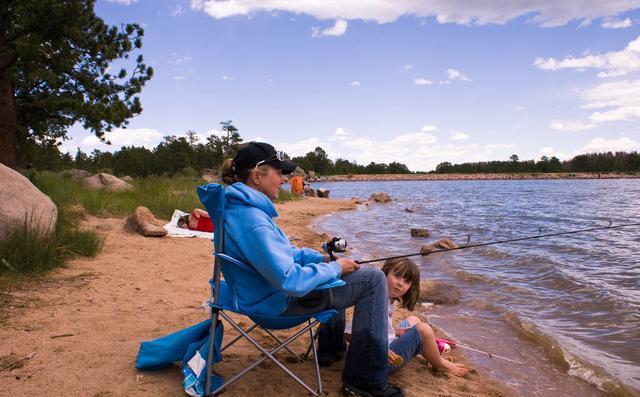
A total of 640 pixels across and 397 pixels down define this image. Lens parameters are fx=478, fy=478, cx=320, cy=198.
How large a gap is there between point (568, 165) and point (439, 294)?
11224 centimetres

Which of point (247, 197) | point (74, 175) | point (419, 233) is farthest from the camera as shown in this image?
point (74, 175)

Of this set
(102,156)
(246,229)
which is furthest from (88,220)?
(102,156)

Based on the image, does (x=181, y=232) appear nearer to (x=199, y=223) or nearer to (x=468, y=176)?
(x=199, y=223)

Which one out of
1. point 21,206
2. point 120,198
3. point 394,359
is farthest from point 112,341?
point 120,198

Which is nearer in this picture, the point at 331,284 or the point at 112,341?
the point at 331,284

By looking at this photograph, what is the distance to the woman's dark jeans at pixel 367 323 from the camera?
3016 mm

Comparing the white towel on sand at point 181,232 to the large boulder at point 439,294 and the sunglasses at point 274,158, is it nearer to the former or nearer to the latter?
the large boulder at point 439,294

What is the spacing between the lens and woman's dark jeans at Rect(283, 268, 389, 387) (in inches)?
119

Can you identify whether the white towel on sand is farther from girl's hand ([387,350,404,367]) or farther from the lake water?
girl's hand ([387,350,404,367])

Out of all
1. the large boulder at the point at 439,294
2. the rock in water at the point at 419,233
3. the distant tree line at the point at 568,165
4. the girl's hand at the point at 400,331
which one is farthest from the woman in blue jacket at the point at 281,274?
the distant tree line at the point at 568,165

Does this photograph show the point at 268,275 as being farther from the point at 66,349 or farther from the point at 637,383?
the point at 637,383

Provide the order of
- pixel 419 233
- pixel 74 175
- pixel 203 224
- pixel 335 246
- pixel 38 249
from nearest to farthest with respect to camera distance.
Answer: pixel 335 246, pixel 38 249, pixel 203 224, pixel 419 233, pixel 74 175

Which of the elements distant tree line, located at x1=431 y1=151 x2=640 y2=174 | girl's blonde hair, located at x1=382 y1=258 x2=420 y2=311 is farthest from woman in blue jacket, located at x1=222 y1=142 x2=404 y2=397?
distant tree line, located at x1=431 y1=151 x2=640 y2=174

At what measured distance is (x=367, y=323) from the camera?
120 inches
